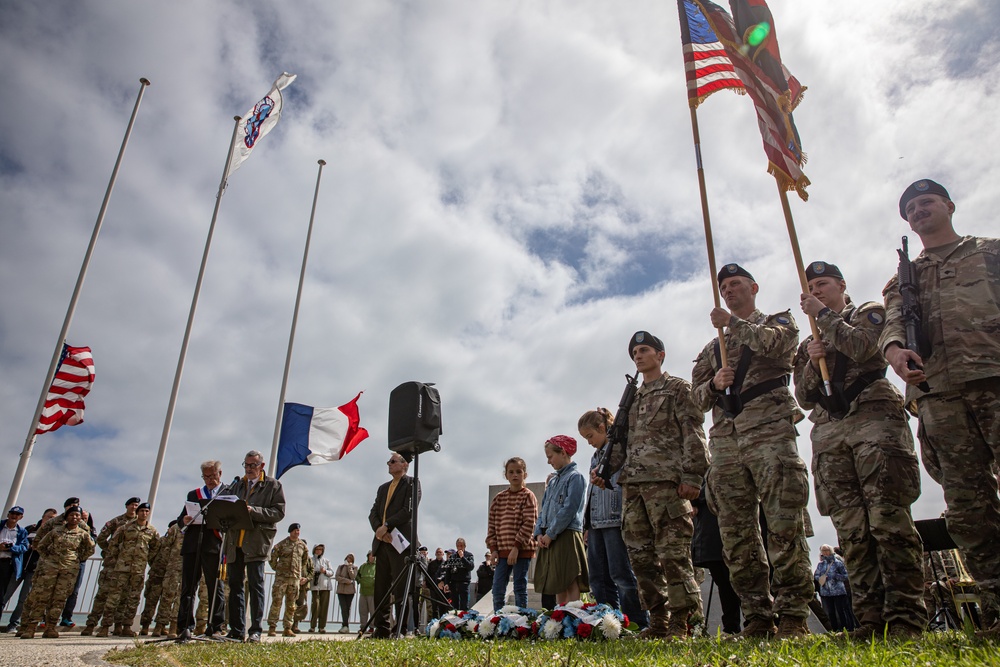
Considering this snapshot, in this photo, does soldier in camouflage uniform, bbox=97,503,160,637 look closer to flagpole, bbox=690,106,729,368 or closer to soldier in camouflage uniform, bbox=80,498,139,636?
soldier in camouflage uniform, bbox=80,498,139,636

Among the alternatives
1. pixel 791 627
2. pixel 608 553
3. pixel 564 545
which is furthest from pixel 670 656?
pixel 564 545

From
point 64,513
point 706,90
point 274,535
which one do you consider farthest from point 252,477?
point 706,90

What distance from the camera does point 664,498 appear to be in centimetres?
488

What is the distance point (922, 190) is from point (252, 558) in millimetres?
7125

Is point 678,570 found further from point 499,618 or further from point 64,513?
point 64,513

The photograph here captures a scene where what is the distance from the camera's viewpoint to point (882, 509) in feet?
12.1

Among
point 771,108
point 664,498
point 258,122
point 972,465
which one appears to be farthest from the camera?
point 258,122

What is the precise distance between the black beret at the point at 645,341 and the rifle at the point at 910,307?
2118mm

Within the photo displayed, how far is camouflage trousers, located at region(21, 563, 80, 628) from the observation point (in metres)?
9.20

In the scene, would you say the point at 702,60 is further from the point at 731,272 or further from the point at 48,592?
the point at 48,592

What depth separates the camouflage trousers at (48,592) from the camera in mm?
9203

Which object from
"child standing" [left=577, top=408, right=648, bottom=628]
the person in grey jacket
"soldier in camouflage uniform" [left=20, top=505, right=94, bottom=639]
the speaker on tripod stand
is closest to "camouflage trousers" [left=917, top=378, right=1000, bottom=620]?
"child standing" [left=577, top=408, right=648, bottom=628]

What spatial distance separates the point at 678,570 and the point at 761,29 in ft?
14.9

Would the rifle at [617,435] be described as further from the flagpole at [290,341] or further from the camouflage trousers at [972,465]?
the flagpole at [290,341]
